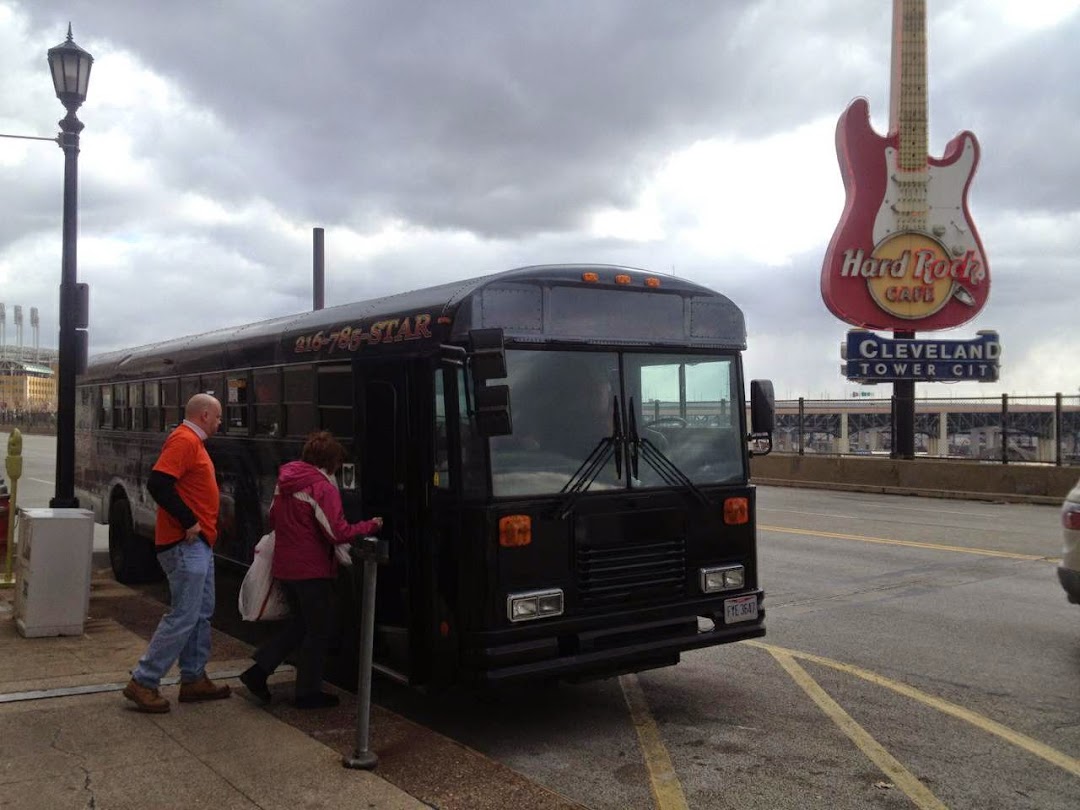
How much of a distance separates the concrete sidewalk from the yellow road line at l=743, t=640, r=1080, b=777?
3.32 m

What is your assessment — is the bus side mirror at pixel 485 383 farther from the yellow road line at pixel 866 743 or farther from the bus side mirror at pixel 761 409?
the yellow road line at pixel 866 743

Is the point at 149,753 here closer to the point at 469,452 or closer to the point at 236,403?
the point at 469,452

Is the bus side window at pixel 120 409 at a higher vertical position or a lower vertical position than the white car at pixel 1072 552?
higher

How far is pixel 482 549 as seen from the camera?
542 centimetres

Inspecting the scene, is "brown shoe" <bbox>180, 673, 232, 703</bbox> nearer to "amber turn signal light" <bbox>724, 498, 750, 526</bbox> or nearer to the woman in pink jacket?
the woman in pink jacket

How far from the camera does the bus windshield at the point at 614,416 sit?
18.7ft

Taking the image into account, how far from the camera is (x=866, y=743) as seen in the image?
552cm

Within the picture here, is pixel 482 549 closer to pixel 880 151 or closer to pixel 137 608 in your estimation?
pixel 137 608

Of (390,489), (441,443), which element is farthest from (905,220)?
(441,443)

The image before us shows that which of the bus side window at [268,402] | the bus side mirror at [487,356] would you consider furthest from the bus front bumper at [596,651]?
the bus side window at [268,402]

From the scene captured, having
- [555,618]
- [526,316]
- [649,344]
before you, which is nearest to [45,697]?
[555,618]

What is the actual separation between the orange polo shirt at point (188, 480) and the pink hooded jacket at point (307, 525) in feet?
1.30

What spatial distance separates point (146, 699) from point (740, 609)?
3.58 m

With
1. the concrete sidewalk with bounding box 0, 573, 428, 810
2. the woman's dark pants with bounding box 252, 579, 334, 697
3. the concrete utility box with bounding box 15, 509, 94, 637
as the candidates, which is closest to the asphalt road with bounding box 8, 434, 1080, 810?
the woman's dark pants with bounding box 252, 579, 334, 697
